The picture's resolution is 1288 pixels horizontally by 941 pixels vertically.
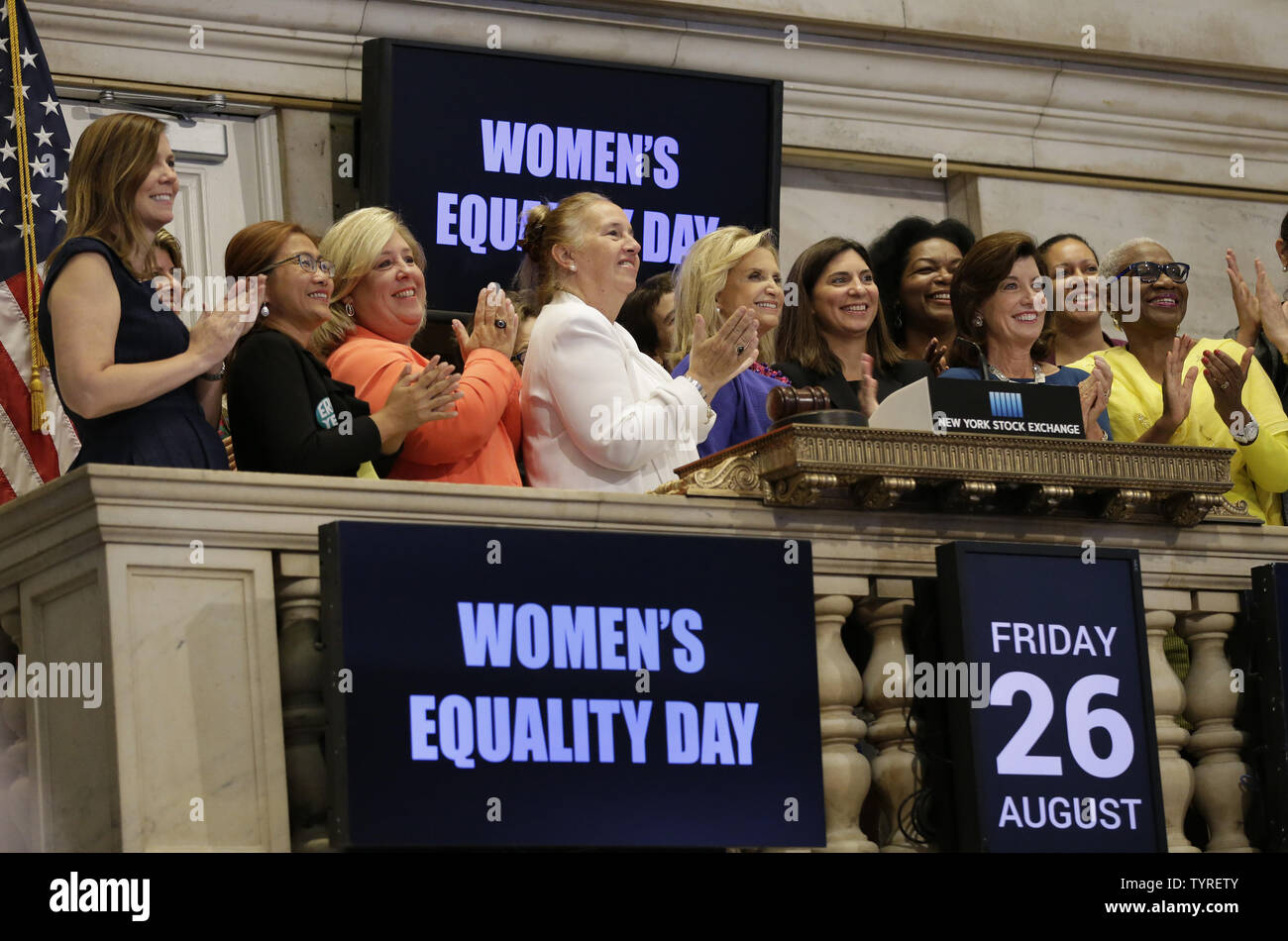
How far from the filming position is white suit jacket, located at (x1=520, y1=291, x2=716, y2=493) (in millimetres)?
4801

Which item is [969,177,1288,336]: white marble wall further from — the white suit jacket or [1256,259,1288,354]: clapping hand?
the white suit jacket

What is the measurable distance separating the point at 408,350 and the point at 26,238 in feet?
7.09

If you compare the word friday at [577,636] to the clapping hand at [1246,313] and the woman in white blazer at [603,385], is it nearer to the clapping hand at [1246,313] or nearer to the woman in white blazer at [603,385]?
the woman in white blazer at [603,385]

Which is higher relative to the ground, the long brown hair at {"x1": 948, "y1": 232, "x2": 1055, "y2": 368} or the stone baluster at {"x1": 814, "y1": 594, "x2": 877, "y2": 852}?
the long brown hair at {"x1": 948, "y1": 232, "x2": 1055, "y2": 368}

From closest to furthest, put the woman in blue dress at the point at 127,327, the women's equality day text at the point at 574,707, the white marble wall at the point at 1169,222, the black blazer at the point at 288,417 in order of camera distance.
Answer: the women's equality day text at the point at 574,707
the woman in blue dress at the point at 127,327
the black blazer at the point at 288,417
the white marble wall at the point at 1169,222

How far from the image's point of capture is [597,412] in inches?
190

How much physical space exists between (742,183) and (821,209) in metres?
0.81

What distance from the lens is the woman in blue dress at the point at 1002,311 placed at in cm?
564

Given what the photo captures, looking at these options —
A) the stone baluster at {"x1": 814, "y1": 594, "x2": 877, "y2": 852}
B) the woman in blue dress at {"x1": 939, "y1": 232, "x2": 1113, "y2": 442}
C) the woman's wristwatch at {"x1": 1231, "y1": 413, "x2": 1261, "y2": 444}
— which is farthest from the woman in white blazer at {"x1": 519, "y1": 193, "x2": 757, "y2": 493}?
the woman's wristwatch at {"x1": 1231, "y1": 413, "x2": 1261, "y2": 444}

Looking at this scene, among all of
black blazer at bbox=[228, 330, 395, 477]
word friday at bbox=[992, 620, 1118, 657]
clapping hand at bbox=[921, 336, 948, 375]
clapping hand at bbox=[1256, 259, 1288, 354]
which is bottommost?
Result: word friday at bbox=[992, 620, 1118, 657]

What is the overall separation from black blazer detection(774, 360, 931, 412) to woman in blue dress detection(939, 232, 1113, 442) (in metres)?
0.21

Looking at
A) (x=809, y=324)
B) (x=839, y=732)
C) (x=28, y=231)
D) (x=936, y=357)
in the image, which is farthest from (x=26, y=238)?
(x=839, y=732)

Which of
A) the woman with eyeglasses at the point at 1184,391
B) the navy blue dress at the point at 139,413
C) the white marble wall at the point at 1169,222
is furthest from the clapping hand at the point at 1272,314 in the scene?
the navy blue dress at the point at 139,413

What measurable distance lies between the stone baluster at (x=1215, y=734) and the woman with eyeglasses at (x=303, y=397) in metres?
1.66
